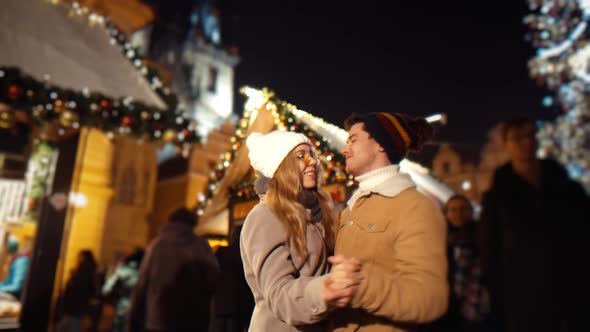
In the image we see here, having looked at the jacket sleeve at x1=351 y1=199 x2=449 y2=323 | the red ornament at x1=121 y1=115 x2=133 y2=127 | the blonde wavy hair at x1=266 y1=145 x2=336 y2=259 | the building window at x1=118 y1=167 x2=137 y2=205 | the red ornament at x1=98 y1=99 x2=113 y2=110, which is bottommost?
the jacket sleeve at x1=351 y1=199 x2=449 y2=323

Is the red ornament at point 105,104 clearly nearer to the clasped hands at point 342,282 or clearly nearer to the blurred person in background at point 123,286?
the blurred person in background at point 123,286

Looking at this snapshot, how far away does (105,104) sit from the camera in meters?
5.57

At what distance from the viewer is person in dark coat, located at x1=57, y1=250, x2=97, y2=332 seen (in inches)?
273

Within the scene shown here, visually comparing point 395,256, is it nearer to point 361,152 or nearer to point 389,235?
point 389,235

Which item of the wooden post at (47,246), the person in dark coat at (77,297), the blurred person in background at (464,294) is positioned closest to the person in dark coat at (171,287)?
the wooden post at (47,246)

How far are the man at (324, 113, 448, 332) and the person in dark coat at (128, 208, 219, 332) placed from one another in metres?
2.44

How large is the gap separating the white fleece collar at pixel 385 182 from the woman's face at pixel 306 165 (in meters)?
0.31

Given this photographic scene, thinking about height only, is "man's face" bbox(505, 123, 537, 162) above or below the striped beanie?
above

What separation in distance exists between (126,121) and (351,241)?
15.8 ft

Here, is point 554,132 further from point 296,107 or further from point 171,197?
point 171,197

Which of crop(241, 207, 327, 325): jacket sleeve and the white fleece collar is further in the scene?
the white fleece collar

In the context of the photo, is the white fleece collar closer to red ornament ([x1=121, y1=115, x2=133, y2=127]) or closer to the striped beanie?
the striped beanie

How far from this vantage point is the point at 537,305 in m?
2.37

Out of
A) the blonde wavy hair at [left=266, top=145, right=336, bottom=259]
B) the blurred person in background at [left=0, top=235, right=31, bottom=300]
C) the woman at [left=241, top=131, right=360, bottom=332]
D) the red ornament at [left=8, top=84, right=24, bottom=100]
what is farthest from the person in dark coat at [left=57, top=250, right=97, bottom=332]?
the blonde wavy hair at [left=266, top=145, right=336, bottom=259]
